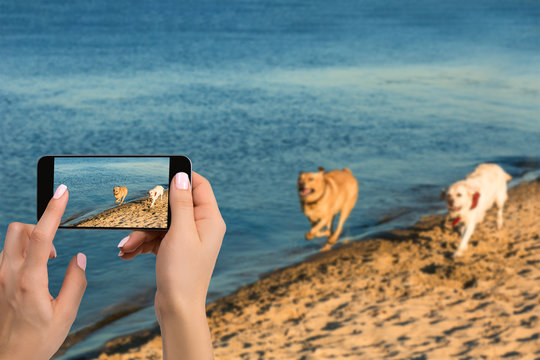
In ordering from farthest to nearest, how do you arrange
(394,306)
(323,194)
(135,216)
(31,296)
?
(323,194) → (394,306) → (135,216) → (31,296)

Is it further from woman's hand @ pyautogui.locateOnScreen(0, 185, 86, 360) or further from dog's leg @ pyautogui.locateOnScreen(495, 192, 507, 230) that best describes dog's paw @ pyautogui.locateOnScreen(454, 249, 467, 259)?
woman's hand @ pyautogui.locateOnScreen(0, 185, 86, 360)

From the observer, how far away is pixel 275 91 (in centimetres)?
1953

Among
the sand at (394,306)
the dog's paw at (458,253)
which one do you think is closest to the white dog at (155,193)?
the sand at (394,306)

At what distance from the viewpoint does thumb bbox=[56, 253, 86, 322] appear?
3.40ft

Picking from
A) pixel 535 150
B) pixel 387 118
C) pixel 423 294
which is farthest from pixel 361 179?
pixel 423 294

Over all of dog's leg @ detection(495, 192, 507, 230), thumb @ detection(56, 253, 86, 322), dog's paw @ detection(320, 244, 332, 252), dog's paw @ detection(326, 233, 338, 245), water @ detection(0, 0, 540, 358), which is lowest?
dog's paw @ detection(320, 244, 332, 252)

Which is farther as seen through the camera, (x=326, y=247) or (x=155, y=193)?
(x=326, y=247)

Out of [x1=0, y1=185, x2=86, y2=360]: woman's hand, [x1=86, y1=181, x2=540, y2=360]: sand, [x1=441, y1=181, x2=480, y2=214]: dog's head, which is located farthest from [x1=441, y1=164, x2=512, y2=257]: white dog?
[x1=0, y1=185, x2=86, y2=360]: woman's hand

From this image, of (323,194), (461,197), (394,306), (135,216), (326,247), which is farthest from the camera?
(326,247)

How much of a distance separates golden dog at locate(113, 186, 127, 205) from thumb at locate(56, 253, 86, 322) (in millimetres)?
241

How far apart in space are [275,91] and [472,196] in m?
14.9

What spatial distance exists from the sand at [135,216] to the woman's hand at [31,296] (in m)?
0.24

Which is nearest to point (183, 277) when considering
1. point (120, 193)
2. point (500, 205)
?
point (120, 193)

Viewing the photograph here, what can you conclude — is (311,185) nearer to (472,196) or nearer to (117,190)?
(472,196)
